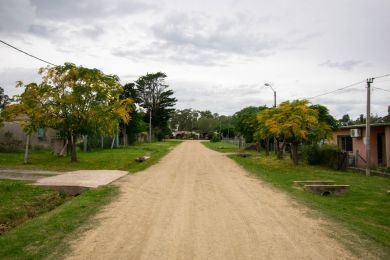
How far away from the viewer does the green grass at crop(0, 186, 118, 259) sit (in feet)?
19.9

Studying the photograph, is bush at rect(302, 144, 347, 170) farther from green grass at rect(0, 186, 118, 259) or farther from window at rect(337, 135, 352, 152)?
green grass at rect(0, 186, 118, 259)

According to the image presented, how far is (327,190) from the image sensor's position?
1357 centimetres

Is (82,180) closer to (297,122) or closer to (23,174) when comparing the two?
(23,174)

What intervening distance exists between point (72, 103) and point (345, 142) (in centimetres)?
1980

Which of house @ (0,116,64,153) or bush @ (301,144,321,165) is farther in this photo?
house @ (0,116,64,153)

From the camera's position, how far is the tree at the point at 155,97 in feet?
269

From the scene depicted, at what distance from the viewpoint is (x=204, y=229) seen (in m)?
7.64

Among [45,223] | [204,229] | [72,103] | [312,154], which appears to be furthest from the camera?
[312,154]

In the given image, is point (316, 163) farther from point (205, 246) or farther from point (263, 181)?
point (205, 246)

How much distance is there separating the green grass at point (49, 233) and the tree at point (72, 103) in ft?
40.1

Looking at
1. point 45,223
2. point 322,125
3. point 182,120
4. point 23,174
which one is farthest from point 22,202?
point 182,120

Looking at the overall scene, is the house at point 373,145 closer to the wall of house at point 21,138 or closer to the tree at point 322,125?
the tree at point 322,125

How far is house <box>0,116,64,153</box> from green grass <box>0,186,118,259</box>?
63.7 ft

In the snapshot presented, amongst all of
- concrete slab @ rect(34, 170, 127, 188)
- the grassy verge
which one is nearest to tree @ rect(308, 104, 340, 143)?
concrete slab @ rect(34, 170, 127, 188)
